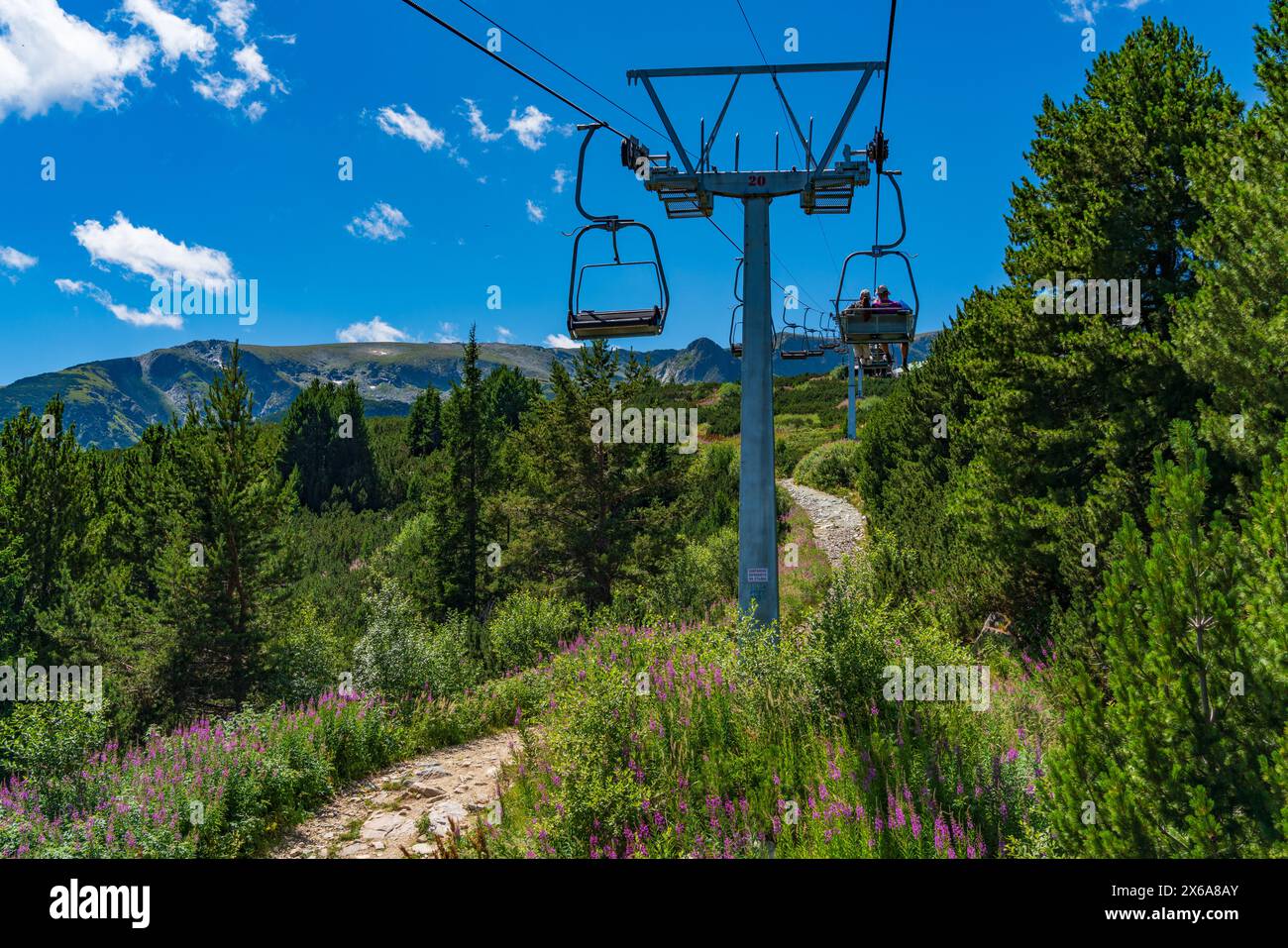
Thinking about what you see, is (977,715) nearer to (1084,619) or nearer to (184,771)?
(1084,619)

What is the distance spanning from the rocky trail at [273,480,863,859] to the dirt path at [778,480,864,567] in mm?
12925

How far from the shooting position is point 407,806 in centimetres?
642

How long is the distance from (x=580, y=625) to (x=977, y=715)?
10.7 meters

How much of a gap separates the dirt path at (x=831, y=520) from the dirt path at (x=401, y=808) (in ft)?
43.3

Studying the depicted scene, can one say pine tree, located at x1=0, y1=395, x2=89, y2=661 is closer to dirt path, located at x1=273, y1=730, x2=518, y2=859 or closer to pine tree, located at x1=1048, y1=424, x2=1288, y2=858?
dirt path, located at x1=273, y1=730, x2=518, y2=859

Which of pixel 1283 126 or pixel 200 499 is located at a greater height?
pixel 1283 126

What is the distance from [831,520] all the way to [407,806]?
23.5 metres

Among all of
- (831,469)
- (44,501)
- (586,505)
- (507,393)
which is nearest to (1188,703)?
(586,505)

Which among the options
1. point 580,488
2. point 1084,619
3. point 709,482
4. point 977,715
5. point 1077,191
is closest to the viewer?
point 977,715

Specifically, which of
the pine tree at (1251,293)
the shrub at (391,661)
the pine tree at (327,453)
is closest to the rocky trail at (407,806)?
the shrub at (391,661)

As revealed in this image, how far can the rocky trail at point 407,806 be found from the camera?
222 inches

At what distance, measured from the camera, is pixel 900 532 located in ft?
52.6

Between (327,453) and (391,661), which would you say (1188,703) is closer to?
(391,661)
